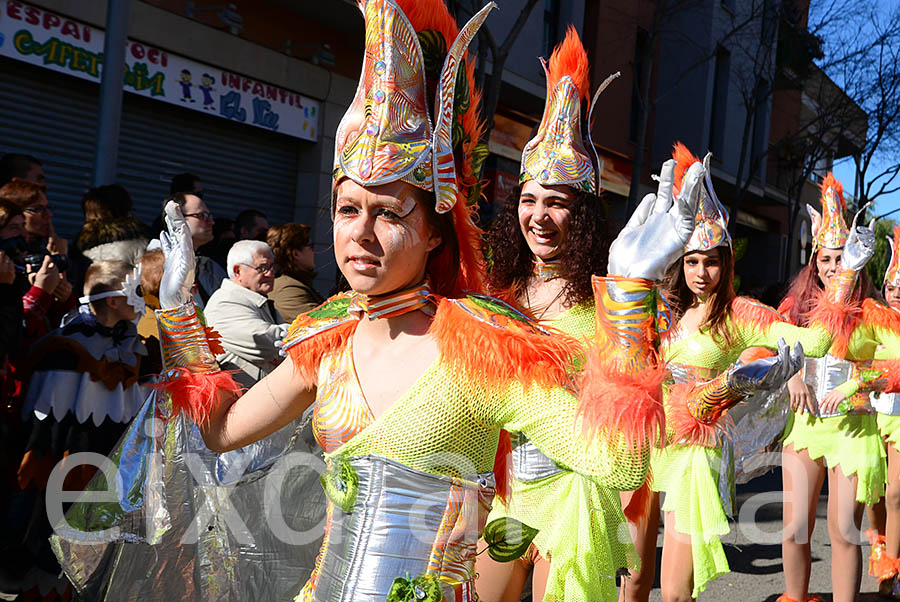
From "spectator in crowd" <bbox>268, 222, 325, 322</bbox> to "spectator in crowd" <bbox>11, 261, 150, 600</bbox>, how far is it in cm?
150

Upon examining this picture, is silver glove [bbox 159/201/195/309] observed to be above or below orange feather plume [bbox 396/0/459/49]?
below

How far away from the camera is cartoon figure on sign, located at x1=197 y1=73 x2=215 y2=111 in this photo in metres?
9.31

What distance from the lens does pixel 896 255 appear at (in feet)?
23.1

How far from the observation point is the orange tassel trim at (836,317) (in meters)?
5.24

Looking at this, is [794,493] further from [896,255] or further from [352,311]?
[352,311]

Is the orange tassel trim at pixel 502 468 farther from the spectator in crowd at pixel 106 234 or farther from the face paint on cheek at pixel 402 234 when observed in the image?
the spectator in crowd at pixel 106 234

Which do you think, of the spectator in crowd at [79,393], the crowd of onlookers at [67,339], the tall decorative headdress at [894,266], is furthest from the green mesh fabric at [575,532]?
the tall decorative headdress at [894,266]

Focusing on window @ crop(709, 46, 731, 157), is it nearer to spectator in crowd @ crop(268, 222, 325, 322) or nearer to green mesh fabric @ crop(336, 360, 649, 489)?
spectator in crowd @ crop(268, 222, 325, 322)

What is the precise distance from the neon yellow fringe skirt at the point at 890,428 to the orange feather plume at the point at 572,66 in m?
3.86

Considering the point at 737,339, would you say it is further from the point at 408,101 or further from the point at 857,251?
the point at 408,101

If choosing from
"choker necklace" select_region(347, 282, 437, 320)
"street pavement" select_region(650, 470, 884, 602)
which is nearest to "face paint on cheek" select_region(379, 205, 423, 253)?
"choker necklace" select_region(347, 282, 437, 320)

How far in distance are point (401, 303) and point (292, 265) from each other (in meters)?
3.70

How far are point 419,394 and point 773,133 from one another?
2718cm

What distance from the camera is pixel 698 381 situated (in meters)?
4.40
